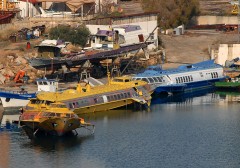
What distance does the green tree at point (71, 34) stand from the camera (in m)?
110

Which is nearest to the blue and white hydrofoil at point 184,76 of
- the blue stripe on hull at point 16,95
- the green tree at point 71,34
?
the green tree at point 71,34

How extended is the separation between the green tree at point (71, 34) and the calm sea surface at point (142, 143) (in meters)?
19.3

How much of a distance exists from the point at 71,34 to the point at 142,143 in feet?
109

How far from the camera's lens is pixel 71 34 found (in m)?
110

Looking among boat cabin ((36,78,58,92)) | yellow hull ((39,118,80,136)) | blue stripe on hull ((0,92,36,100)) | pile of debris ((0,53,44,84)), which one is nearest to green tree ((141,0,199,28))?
pile of debris ((0,53,44,84))

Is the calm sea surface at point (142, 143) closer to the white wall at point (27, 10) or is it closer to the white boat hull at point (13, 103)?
the white boat hull at point (13, 103)

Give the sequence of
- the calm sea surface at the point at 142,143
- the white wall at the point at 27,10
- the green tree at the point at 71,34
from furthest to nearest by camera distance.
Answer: the white wall at the point at 27,10 < the green tree at the point at 71,34 < the calm sea surface at the point at 142,143

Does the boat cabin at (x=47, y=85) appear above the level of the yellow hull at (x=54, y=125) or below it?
above

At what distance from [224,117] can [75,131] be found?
582 inches

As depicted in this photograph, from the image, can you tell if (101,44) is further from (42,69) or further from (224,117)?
(224,117)

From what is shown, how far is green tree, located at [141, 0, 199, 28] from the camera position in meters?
132

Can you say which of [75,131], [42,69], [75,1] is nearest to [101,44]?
[42,69]

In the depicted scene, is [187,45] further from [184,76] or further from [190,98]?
[190,98]

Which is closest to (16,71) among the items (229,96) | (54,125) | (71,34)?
(71,34)
